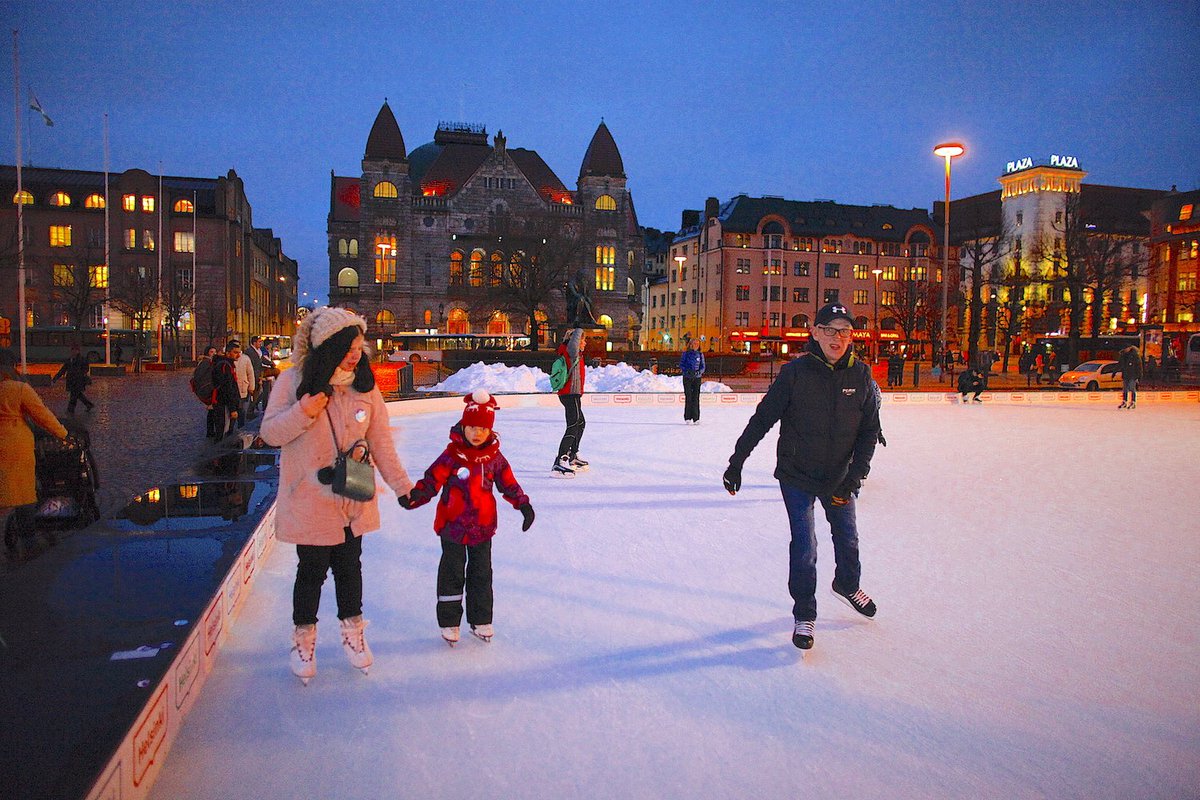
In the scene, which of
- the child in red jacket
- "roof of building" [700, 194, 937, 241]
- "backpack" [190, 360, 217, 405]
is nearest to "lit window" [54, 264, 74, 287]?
"backpack" [190, 360, 217, 405]

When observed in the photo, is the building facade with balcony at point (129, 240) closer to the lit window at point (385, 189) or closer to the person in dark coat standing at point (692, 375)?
the lit window at point (385, 189)

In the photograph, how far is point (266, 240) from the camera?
72.3 m

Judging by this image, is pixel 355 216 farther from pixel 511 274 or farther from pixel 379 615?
pixel 379 615

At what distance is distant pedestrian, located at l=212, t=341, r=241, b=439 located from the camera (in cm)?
1038

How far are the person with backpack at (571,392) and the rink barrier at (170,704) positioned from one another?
4506 mm

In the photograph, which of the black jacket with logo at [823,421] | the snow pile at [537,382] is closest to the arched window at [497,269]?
the snow pile at [537,382]

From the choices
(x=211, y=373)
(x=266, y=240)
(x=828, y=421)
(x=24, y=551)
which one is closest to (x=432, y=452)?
(x=211, y=373)

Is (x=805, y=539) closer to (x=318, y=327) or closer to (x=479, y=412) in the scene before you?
(x=479, y=412)

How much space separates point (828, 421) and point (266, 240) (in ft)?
253

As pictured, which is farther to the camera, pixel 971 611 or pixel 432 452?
pixel 432 452

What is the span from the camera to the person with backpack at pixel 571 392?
848 centimetres

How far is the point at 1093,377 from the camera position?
26.6 metres

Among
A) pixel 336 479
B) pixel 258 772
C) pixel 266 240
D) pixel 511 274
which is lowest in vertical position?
pixel 258 772

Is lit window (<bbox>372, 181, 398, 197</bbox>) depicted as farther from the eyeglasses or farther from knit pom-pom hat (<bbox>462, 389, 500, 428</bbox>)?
the eyeglasses
